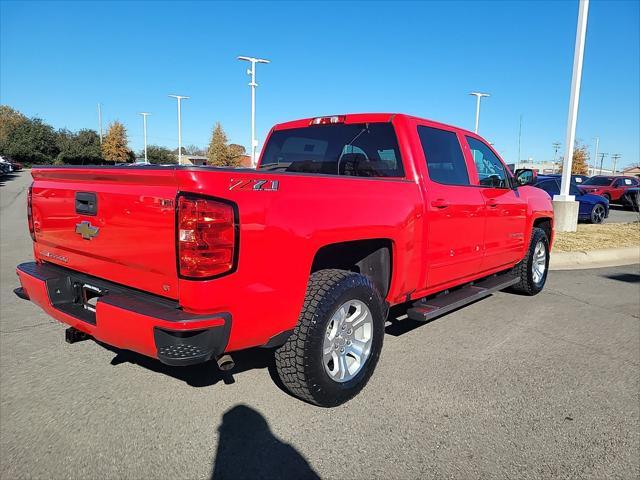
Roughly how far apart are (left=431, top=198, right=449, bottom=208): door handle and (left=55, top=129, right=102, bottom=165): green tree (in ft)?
191

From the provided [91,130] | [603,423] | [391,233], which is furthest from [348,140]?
[91,130]

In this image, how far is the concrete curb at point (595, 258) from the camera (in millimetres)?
8586

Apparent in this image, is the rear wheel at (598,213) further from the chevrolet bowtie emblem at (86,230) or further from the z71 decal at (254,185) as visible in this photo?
the chevrolet bowtie emblem at (86,230)

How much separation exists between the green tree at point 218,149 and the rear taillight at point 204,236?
56.6 meters

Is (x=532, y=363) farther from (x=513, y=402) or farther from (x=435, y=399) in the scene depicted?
(x=435, y=399)

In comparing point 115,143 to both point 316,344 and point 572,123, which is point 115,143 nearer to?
point 572,123

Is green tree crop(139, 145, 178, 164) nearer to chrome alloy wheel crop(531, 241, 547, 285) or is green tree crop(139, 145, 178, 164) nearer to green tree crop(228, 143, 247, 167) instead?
green tree crop(228, 143, 247, 167)

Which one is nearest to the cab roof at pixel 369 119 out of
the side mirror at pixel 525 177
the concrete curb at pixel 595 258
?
the side mirror at pixel 525 177

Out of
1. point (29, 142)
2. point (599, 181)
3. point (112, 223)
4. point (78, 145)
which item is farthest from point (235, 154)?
point (112, 223)

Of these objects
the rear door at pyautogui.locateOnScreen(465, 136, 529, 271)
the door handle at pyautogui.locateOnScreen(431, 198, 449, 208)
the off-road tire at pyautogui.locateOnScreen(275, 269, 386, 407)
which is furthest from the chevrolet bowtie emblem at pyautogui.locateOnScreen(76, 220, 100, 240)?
the rear door at pyautogui.locateOnScreen(465, 136, 529, 271)

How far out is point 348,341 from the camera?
3.23m

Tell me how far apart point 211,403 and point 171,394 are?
31 centimetres

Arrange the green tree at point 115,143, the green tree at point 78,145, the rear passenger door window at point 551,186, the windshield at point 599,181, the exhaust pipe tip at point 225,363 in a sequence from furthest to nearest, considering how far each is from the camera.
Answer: the green tree at point 115,143
the green tree at point 78,145
the windshield at point 599,181
the rear passenger door window at point 551,186
the exhaust pipe tip at point 225,363

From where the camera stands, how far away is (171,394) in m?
3.18
